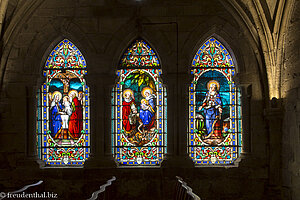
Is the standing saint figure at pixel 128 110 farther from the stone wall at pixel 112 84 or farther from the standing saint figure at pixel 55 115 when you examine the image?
the standing saint figure at pixel 55 115

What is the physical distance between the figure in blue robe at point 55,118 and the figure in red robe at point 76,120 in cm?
24

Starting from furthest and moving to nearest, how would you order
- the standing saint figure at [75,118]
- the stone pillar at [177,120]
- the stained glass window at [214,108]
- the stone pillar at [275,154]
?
the standing saint figure at [75,118] < the stained glass window at [214,108] < the stone pillar at [177,120] < the stone pillar at [275,154]

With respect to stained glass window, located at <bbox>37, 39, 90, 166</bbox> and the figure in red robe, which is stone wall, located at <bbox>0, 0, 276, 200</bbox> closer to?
stained glass window, located at <bbox>37, 39, 90, 166</bbox>

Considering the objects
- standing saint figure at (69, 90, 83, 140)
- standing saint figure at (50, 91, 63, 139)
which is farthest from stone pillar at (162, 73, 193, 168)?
standing saint figure at (50, 91, 63, 139)

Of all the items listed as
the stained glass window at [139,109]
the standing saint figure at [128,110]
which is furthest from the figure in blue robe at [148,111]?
the standing saint figure at [128,110]

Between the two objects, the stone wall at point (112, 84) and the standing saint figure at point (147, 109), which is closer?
the stone wall at point (112, 84)

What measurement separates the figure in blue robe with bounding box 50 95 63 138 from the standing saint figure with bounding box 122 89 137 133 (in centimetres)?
129

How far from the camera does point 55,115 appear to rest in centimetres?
934

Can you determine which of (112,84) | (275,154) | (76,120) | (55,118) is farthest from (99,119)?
(275,154)

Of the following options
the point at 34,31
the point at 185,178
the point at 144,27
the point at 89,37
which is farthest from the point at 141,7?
the point at 185,178

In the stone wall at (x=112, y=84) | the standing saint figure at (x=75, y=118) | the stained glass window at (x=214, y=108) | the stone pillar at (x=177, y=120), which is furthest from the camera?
the standing saint figure at (x=75, y=118)

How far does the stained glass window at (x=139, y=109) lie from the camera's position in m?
9.23

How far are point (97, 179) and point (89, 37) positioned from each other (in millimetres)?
2769

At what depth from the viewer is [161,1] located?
30.0 feet
